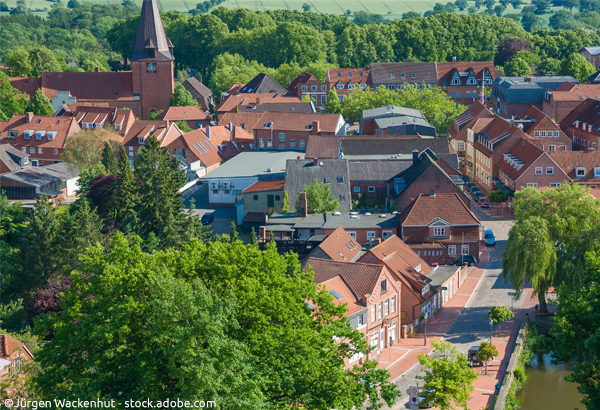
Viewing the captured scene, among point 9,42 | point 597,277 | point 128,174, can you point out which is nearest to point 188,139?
point 128,174

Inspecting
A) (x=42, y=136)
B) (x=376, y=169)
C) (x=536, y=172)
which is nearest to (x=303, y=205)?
(x=376, y=169)

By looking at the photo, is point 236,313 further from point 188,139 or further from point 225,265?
point 188,139

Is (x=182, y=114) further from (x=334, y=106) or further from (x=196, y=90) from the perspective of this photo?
(x=196, y=90)

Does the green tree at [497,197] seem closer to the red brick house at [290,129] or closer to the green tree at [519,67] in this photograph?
the red brick house at [290,129]

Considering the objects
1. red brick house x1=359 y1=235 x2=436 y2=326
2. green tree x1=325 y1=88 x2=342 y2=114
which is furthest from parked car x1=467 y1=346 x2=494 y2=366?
green tree x1=325 y1=88 x2=342 y2=114

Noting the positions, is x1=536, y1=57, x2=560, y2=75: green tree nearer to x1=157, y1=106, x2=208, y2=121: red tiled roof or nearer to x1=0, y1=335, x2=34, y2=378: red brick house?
x1=157, y1=106, x2=208, y2=121: red tiled roof

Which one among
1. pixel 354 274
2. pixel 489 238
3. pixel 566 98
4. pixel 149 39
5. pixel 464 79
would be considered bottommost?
pixel 489 238
